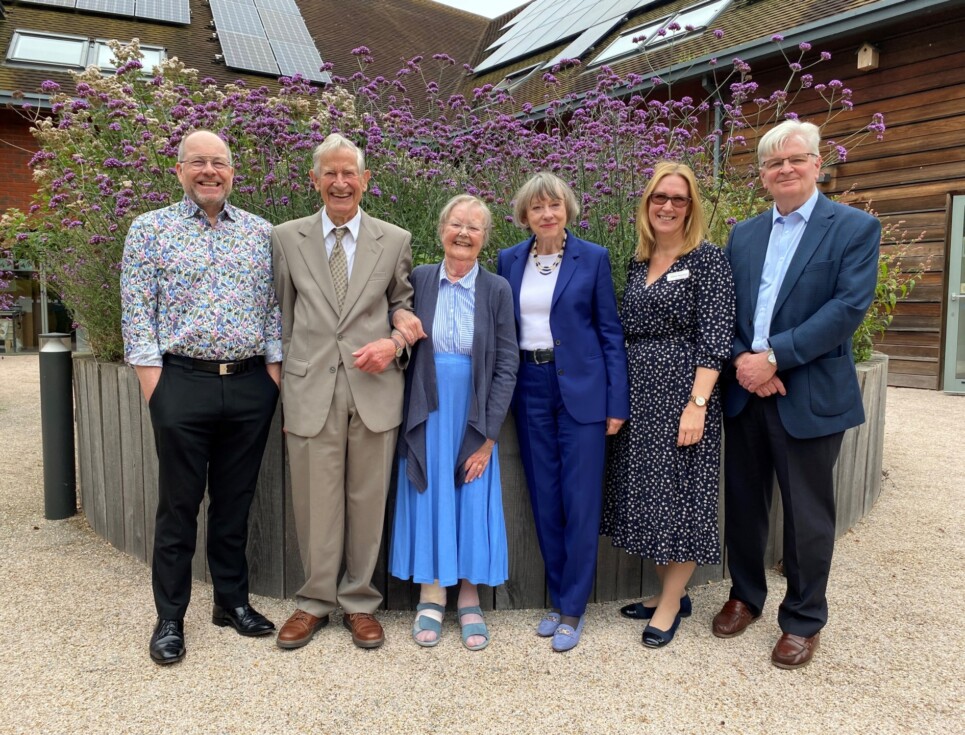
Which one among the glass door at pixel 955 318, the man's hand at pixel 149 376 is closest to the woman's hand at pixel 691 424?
the man's hand at pixel 149 376

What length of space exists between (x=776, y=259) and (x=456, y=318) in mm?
1271

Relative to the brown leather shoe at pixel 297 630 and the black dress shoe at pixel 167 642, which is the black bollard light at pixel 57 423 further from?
the brown leather shoe at pixel 297 630

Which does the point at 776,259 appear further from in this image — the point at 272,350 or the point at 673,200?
the point at 272,350

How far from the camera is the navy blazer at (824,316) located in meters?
2.64

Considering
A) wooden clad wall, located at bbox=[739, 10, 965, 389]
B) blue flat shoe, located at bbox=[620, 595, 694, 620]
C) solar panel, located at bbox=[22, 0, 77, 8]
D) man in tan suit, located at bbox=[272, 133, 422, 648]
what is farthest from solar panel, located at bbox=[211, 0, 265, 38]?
blue flat shoe, located at bbox=[620, 595, 694, 620]

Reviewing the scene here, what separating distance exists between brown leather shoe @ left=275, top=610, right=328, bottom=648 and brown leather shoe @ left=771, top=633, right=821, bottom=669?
1782mm

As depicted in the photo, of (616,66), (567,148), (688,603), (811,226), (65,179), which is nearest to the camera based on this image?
(811,226)

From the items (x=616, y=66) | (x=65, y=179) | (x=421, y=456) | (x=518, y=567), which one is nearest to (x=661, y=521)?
(x=518, y=567)

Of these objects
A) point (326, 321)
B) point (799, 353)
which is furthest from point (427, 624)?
point (799, 353)

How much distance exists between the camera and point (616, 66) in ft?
36.0

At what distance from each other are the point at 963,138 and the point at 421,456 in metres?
8.31

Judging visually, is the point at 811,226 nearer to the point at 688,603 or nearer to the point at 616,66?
the point at 688,603

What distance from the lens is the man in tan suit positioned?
111 inches

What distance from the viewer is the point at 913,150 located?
876 cm
